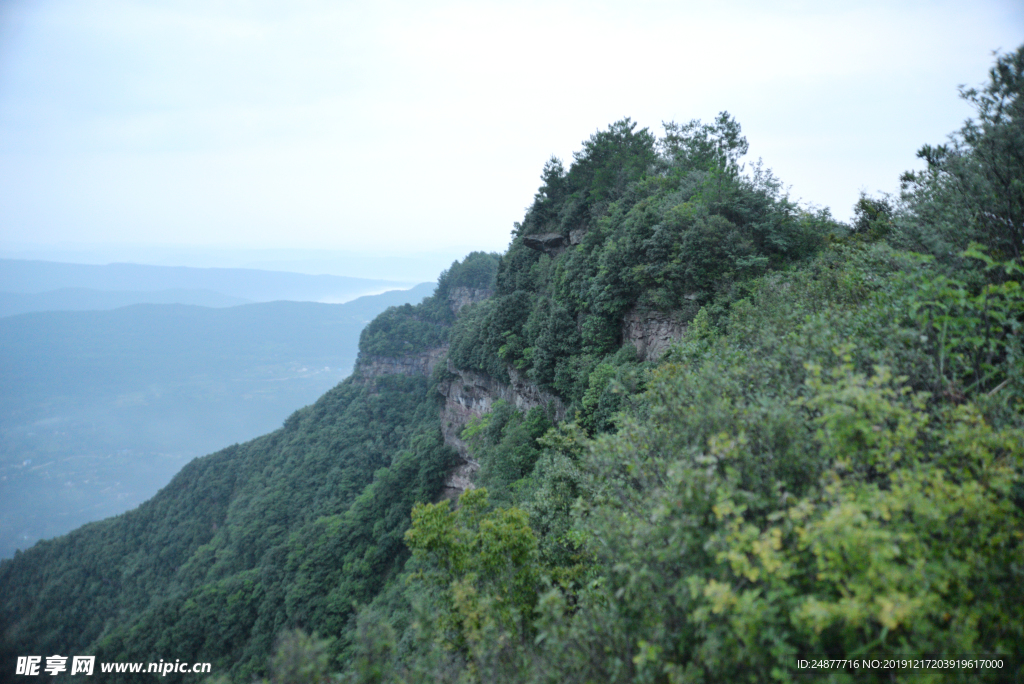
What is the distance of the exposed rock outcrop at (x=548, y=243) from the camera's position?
33.8 meters

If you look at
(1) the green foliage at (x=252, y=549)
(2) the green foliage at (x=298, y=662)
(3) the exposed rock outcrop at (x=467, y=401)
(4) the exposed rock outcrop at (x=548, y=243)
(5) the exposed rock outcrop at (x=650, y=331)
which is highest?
(4) the exposed rock outcrop at (x=548, y=243)

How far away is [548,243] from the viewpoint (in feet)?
114

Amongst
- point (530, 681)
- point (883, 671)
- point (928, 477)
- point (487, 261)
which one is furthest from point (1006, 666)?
point (487, 261)

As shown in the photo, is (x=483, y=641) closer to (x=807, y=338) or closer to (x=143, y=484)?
(x=807, y=338)

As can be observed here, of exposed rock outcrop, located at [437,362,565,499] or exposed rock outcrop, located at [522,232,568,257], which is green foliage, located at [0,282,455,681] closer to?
exposed rock outcrop, located at [437,362,565,499]

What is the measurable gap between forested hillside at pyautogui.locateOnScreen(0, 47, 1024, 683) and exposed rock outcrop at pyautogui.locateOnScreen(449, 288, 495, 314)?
32.6 meters

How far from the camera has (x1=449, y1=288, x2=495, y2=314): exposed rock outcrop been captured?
6812cm

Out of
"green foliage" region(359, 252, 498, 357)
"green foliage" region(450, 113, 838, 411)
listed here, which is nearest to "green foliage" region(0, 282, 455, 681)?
"green foliage" region(359, 252, 498, 357)

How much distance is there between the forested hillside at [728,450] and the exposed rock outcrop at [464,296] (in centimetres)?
3257

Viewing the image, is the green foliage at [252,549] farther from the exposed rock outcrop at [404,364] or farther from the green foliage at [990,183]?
the green foliage at [990,183]

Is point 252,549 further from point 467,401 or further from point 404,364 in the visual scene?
point 467,401

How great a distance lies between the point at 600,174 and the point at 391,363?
45849 millimetres

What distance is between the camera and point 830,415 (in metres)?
4.62

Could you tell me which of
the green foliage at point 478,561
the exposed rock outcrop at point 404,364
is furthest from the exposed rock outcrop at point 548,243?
the exposed rock outcrop at point 404,364
